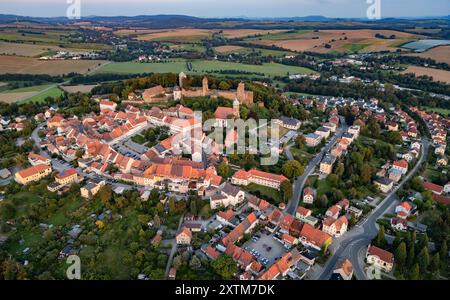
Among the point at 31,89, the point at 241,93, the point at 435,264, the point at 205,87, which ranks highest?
the point at 31,89

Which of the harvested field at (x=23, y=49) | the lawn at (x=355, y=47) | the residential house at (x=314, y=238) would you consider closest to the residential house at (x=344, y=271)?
the residential house at (x=314, y=238)

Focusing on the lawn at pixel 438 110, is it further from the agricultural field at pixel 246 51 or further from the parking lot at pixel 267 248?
the agricultural field at pixel 246 51

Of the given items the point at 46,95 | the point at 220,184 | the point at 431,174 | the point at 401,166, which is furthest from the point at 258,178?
the point at 46,95

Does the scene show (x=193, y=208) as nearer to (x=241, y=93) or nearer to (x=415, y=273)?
(x=415, y=273)

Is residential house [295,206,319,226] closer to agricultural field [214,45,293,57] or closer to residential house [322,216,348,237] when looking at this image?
residential house [322,216,348,237]

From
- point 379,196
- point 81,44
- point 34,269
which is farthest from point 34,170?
point 81,44
